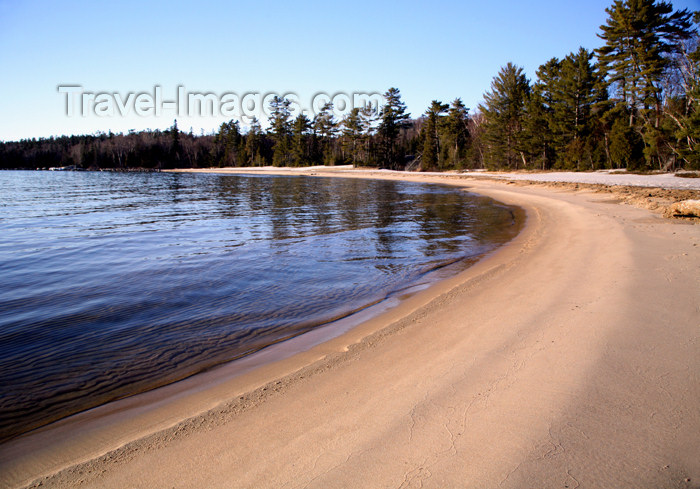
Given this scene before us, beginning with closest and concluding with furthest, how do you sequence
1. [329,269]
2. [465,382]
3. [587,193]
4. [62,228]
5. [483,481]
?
[483,481], [465,382], [329,269], [62,228], [587,193]

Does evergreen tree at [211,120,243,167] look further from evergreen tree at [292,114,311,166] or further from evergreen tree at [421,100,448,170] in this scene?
evergreen tree at [421,100,448,170]

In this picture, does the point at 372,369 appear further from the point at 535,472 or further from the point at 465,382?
the point at 535,472

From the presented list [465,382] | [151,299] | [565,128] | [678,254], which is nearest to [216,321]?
[151,299]

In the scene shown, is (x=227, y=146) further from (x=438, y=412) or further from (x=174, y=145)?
(x=438, y=412)

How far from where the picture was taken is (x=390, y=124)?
216 ft

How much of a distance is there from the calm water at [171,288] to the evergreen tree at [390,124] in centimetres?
5212

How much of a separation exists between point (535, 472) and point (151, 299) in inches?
259

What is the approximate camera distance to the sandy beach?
2441mm

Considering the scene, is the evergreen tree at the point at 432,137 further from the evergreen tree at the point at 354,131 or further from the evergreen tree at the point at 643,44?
the evergreen tree at the point at 643,44

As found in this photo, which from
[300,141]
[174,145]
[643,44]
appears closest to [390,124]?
[300,141]

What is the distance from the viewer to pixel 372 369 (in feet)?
13.1

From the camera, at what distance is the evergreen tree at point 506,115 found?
141ft

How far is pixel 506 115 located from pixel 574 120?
9.10m

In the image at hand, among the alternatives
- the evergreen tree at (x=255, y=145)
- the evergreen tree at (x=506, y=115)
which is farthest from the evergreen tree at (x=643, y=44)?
the evergreen tree at (x=255, y=145)
